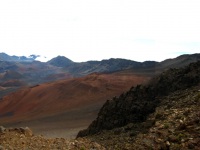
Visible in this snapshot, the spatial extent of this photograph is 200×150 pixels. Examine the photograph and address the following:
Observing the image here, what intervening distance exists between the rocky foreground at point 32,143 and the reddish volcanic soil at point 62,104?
21327 millimetres

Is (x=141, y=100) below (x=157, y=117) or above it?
above

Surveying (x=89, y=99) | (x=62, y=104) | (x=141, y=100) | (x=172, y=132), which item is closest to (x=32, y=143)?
(x=172, y=132)

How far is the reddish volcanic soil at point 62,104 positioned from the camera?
41638 mm

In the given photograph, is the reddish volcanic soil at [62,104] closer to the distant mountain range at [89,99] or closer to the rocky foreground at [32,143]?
the distant mountain range at [89,99]

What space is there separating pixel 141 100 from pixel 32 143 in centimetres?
1010

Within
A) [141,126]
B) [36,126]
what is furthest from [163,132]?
[36,126]

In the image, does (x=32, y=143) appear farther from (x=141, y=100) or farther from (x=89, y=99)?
(x=89, y=99)

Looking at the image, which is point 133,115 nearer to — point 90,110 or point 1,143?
point 1,143

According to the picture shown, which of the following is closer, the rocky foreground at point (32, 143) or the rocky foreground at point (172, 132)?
the rocky foreground at point (172, 132)

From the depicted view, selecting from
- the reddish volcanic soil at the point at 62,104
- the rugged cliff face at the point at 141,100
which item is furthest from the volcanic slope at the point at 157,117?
the reddish volcanic soil at the point at 62,104

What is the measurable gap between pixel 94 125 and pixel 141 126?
6.41 metres

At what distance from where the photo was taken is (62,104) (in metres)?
55.0

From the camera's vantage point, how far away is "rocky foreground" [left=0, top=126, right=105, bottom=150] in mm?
10977

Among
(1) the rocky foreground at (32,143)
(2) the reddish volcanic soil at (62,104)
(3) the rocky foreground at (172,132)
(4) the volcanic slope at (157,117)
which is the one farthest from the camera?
(2) the reddish volcanic soil at (62,104)
